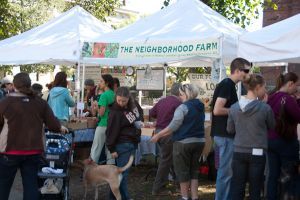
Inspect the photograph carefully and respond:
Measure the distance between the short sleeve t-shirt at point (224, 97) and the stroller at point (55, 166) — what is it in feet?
6.15

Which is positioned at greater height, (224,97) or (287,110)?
(224,97)

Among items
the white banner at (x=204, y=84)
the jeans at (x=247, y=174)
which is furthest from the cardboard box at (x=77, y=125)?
the jeans at (x=247, y=174)

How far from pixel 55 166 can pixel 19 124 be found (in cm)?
145

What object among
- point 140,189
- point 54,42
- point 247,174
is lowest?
point 140,189

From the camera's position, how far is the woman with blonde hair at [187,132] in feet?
22.2

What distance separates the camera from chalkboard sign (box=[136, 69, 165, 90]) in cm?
1212

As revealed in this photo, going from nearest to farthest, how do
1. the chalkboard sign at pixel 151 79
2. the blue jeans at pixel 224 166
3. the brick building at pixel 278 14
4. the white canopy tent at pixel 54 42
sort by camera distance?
the blue jeans at pixel 224 166 < the white canopy tent at pixel 54 42 < the chalkboard sign at pixel 151 79 < the brick building at pixel 278 14

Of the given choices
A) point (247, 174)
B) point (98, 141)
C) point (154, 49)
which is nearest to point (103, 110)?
point (98, 141)

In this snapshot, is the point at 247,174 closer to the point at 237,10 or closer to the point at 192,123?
the point at 192,123

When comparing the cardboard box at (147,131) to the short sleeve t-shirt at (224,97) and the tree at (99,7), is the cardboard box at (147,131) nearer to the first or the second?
the short sleeve t-shirt at (224,97)

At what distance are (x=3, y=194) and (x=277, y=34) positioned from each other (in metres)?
3.58

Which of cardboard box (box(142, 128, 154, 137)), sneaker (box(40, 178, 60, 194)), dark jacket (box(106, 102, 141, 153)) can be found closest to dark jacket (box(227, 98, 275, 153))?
dark jacket (box(106, 102, 141, 153))

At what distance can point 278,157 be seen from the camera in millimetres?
6172

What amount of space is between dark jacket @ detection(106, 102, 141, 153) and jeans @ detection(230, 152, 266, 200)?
5.56ft
